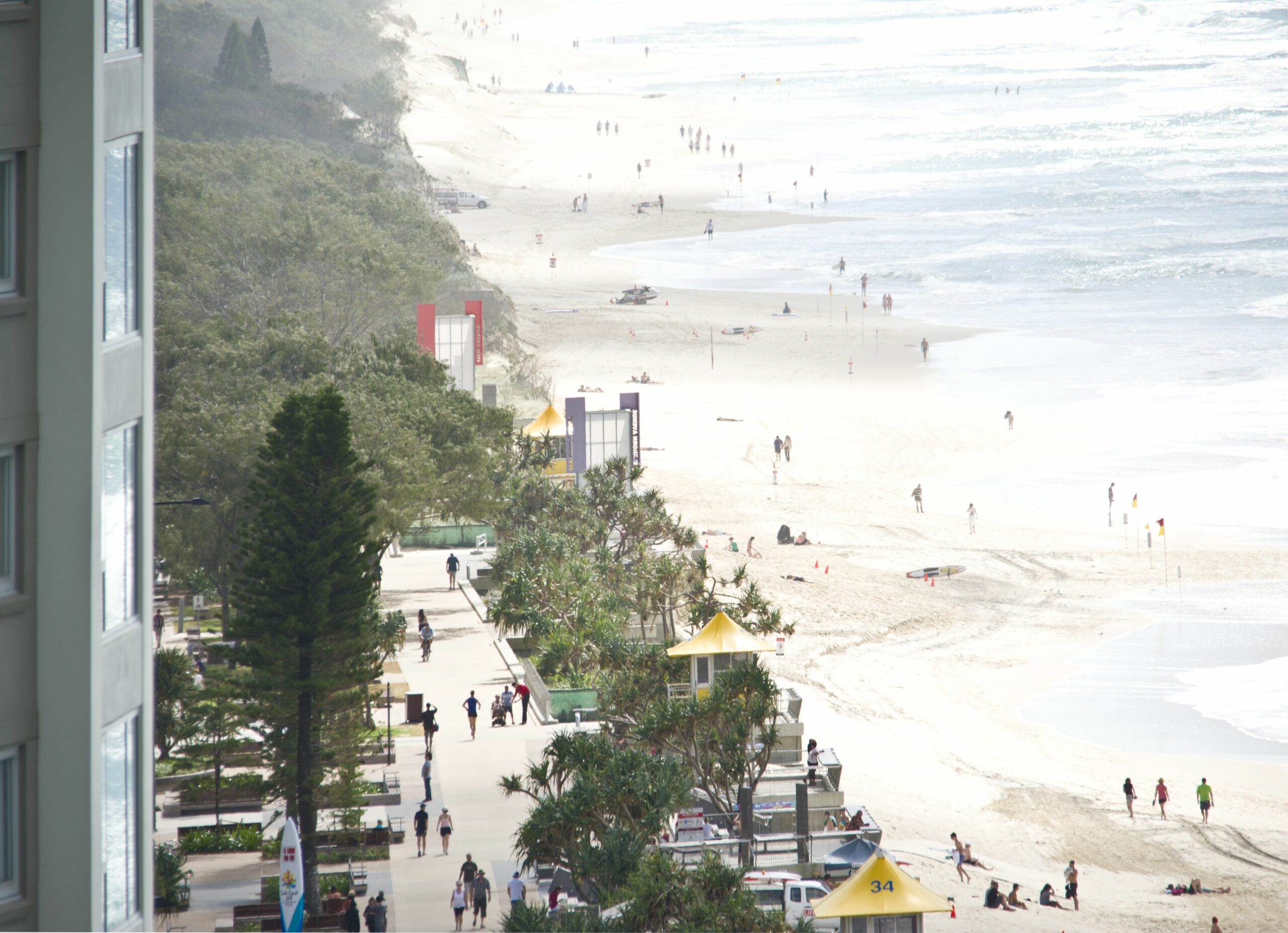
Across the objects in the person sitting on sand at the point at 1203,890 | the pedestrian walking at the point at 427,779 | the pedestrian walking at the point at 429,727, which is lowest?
the person sitting on sand at the point at 1203,890

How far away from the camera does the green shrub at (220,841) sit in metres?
19.5

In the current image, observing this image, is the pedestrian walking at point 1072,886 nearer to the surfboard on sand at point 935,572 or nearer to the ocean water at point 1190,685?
the ocean water at point 1190,685

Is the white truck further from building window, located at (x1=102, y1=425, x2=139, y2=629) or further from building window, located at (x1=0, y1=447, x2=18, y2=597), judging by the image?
building window, located at (x1=0, y1=447, x2=18, y2=597)

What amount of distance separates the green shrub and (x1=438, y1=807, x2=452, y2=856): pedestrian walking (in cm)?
240

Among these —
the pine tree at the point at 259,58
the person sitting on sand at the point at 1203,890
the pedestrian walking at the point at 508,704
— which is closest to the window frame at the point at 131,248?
the person sitting on sand at the point at 1203,890

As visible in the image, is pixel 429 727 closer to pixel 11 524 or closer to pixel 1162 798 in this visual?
pixel 1162 798

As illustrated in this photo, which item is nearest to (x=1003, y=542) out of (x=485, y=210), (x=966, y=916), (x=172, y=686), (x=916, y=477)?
(x=916, y=477)

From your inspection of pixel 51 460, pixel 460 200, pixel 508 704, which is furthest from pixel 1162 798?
pixel 460 200

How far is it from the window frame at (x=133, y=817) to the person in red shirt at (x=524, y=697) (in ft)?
58.0

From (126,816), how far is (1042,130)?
11474cm

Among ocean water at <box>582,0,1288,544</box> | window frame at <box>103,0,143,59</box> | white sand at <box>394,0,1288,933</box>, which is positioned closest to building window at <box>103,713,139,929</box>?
window frame at <box>103,0,143,59</box>

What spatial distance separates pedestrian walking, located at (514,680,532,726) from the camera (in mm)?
25031

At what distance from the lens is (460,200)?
90062 mm

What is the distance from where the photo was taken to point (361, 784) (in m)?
18.9
